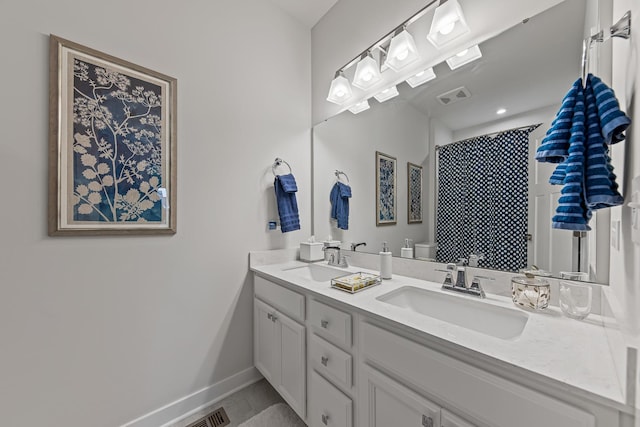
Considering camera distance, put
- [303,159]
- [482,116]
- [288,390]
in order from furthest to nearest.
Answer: [303,159], [288,390], [482,116]

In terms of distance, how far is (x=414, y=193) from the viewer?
1.43 m

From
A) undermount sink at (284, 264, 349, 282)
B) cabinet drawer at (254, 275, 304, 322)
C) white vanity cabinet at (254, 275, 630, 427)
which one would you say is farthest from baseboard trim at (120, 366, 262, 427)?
undermount sink at (284, 264, 349, 282)

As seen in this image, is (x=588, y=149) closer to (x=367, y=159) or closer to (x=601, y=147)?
(x=601, y=147)

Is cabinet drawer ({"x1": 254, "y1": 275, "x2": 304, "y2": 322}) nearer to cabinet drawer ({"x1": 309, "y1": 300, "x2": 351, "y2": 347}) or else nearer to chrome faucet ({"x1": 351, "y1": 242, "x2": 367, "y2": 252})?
cabinet drawer ({"x1": 309, "y1": 300, "x2": 351, "y2": 347})

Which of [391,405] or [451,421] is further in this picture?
[391,405]

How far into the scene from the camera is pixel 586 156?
2.13 feet

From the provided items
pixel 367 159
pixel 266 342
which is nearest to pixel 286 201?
pixel 367 159

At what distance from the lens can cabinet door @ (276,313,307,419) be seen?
1259mm

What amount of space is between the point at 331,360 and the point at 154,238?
112 centimetres

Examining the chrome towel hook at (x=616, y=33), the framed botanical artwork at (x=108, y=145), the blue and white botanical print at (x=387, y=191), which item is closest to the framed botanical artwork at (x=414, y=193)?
the blue and white botanical print at (x=387, y=191)

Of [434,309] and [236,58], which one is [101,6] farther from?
[434,309]

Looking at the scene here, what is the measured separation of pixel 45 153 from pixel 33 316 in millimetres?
713

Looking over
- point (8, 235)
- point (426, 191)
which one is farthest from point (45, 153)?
point (426, 191)

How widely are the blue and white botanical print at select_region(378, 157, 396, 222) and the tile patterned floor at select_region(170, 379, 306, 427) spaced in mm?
1341
